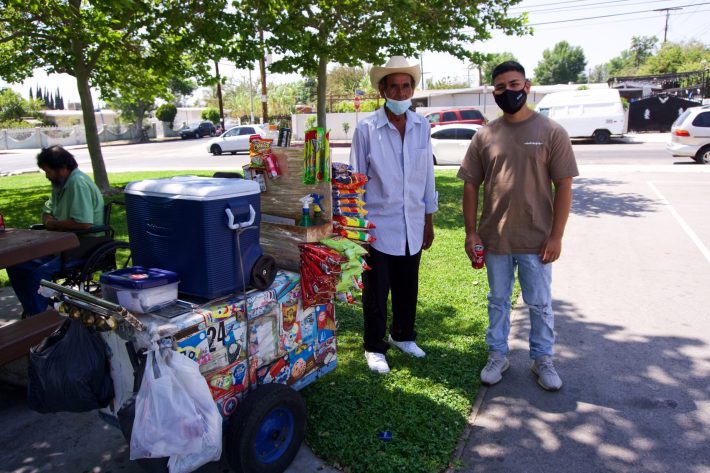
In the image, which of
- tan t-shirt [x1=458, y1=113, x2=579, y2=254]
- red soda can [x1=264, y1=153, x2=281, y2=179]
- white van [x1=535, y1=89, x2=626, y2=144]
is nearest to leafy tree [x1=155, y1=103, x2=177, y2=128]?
white van [x1=535, y1=89, x2=626, y2=144]

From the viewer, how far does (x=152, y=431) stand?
202 centimetres

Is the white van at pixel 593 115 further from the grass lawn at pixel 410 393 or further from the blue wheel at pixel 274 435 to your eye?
the blue wheel at pixel 274 435

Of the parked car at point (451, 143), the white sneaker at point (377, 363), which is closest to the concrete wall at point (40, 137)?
the parked car at point (451, 143)

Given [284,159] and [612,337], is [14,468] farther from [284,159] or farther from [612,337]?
[612,337]

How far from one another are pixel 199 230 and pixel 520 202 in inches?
A: 76.7

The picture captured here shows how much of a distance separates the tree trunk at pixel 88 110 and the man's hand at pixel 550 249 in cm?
1133

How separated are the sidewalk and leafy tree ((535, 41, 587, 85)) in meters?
87.7

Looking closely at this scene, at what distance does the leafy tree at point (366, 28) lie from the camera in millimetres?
9258

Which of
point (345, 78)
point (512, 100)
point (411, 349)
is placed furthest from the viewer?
point (345, 78)

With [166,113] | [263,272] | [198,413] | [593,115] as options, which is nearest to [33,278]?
[263,272]

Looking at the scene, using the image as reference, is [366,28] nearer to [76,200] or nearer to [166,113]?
[76,200]

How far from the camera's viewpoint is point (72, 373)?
2260mm

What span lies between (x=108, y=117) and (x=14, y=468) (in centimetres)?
7245

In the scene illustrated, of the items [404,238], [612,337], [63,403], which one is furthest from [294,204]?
[612,337]
